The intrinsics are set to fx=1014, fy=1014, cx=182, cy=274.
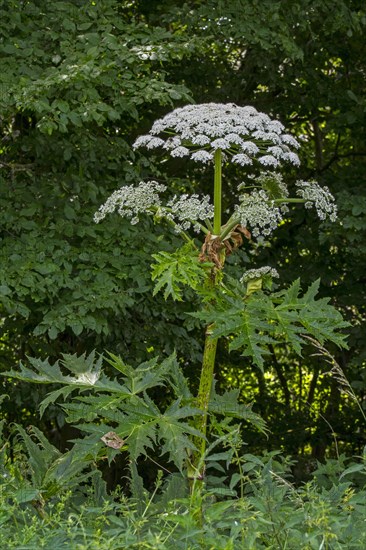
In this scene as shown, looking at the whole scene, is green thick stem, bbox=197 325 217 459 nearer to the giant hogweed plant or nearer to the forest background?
the giant hogweed plant

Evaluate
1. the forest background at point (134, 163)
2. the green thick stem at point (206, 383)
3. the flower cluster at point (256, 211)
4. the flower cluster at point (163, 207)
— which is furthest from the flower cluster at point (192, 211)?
the forest background at point (134, 163)

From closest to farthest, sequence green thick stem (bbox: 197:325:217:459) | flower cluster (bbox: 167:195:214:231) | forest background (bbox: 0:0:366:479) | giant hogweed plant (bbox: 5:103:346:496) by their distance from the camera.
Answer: giant hogweed plant (bbox: 5:103:346:496) < green thick stem (bbox: 197:325:217:459) < flower cluster (bbox: 167:195:214:231) < forest background (bbox: 0:0:366:479)

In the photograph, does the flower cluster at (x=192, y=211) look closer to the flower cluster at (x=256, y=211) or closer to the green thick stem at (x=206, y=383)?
the flower cluster at (x=256, y=211)

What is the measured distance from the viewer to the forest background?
6.49 m

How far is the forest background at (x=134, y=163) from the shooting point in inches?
256

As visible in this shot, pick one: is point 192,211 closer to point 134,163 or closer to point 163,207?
point 163,207

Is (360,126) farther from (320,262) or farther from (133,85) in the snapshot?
(133,85)

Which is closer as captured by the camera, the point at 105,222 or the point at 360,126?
the point at 105,222

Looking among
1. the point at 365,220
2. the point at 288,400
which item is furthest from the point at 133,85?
the point at 288,400

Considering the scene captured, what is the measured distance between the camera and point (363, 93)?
29.5 ft

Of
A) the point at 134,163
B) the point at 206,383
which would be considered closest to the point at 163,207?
the point at 206,383

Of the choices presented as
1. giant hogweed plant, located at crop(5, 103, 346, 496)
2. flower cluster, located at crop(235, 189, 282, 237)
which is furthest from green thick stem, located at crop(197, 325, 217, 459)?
flower cluster, located at crop(235, 189, 282, 237)

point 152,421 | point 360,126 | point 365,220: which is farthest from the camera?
point 360,126

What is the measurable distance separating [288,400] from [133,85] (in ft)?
16.4
